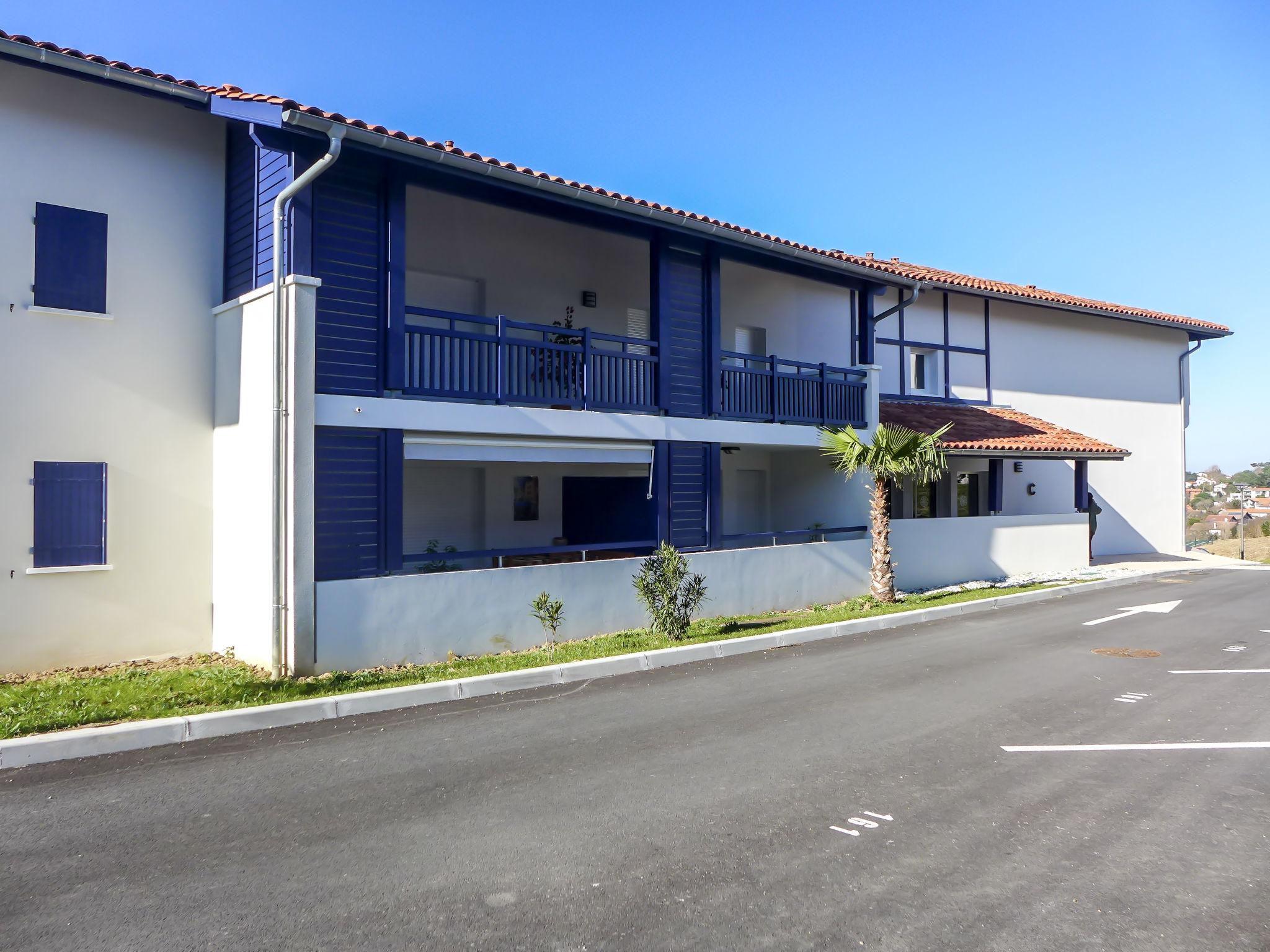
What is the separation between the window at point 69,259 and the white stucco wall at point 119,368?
9 cm

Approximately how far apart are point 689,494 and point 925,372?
413 inches

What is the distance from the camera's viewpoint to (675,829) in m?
5.11

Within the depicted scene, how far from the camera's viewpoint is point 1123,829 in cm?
508

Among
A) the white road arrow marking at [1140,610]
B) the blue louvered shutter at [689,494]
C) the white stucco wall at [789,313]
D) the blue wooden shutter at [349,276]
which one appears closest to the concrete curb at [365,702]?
the blue louvered shutter at [689,494]

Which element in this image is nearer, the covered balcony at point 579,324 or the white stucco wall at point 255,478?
the white stucco wall at point 255,478

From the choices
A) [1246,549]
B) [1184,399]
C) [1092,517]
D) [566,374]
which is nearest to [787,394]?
[566,374]

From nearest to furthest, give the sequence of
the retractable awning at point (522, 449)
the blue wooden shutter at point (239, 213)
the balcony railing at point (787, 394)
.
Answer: the blue wooden shutter at point (239, 213) < the retractable awning at point (522, 449) < the balcony railing at point (787, 394)

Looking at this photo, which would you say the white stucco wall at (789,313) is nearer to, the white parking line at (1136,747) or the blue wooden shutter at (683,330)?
the blue wooden shutter at (683,330)

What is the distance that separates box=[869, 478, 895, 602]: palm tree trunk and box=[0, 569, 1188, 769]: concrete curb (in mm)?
1955

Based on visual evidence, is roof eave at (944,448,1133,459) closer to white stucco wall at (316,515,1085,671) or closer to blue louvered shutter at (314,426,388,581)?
white stucco wall at (316,515,1085,671)

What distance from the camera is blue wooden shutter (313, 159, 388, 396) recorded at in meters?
9.88

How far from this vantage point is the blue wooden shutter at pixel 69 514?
971cm

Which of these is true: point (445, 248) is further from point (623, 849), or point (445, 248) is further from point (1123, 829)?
point (1123, 829)

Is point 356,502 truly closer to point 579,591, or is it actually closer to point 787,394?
point 579,591
